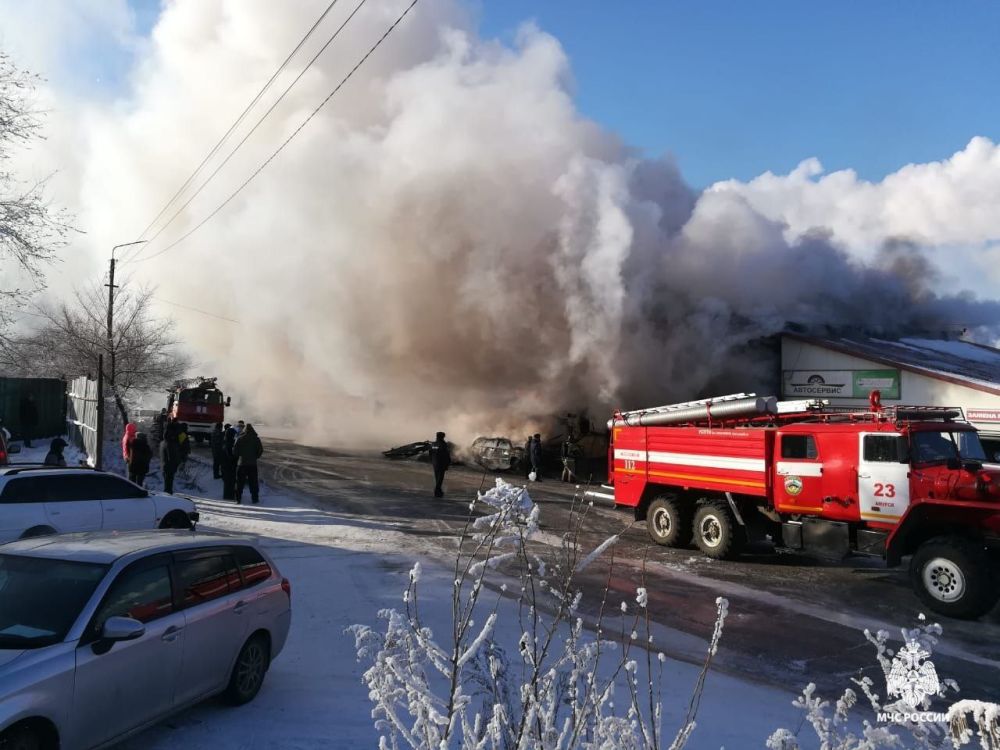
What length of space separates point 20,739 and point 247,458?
1027cm

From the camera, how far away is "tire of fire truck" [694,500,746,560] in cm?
1034

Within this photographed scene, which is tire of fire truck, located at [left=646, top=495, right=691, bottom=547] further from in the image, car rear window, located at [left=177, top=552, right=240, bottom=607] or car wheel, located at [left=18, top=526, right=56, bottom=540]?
car wheel, located at [left=18, top=526, right=56, bottom=540]

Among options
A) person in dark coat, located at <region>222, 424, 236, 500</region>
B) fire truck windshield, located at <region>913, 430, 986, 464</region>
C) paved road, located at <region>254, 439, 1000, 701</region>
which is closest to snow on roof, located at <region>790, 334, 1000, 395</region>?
paved road, located at <region>254, 439, 1000, 701</region>

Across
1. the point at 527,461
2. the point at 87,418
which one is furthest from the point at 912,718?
the point at 527,461

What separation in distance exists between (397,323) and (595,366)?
6377 mm

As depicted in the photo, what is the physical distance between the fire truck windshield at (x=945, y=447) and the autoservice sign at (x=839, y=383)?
34.9 feet

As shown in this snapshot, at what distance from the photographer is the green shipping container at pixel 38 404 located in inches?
860

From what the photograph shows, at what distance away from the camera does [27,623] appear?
12.0 feet

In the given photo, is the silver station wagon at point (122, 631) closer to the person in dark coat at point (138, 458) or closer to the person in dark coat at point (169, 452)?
the person in dark coat at point (138, 458)

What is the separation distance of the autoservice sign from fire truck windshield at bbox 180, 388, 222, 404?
1904 cm

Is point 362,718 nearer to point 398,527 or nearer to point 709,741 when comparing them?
point 709,741

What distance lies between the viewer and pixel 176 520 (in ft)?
30.8

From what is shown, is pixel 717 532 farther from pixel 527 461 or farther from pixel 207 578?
pixel 527 461

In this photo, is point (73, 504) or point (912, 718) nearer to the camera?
point (912, 718)
